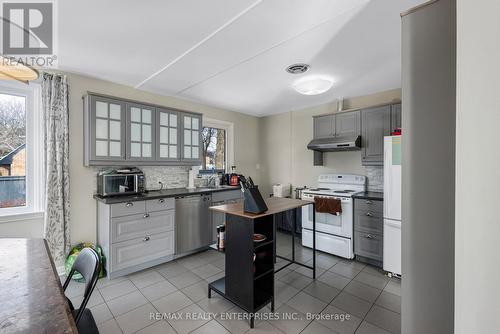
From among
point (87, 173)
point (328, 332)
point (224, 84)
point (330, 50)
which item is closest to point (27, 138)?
point (87, 173)

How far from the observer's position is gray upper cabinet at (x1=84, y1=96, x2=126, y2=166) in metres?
2.68

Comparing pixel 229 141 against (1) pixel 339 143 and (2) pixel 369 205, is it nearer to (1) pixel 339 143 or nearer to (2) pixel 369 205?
(1) pixel 339 143

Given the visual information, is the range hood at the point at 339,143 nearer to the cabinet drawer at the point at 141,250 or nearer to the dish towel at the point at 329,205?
the dish towel at the point at 329,205

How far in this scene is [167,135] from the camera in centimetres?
334

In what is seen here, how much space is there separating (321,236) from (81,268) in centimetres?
295

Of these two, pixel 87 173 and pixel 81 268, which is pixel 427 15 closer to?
pixel 81 268

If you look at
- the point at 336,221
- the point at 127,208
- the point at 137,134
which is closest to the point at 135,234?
the point at 127,208

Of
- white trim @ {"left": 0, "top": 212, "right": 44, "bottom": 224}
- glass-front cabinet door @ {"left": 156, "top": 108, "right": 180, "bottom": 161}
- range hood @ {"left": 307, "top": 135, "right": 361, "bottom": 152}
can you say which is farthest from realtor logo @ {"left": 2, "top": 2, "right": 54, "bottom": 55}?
range hood @ {"left": 307, "top": 135, "right": 361, "bottom": 152}

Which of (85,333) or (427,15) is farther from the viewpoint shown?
(85,333)

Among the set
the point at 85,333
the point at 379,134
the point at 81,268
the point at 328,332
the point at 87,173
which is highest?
the point at 379,134

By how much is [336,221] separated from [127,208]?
2.78 meters

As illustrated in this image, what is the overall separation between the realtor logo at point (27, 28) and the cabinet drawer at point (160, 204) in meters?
1.87

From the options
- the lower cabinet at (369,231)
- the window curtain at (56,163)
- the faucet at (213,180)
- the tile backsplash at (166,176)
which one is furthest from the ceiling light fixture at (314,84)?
the window curtain at (56,163)

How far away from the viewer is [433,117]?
3.00ft
